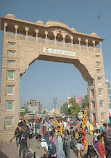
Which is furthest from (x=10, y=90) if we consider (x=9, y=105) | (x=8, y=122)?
(x=8, y=122)

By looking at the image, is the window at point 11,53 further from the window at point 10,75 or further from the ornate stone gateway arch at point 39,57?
the window at point 10,75

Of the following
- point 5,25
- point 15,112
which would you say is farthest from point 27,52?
point 15,112

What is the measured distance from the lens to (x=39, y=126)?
39.5 feet

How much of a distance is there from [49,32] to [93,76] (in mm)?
7361

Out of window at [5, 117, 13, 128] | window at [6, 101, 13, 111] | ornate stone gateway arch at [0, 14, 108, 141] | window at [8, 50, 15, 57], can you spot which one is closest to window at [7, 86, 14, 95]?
ornate stone gateway arch at [0, 14, 108, 141]

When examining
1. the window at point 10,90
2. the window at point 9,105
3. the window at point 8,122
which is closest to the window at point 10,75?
the window at point 10,90

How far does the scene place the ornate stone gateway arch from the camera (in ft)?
36.5

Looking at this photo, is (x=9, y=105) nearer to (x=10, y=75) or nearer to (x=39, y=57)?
(x=10, y=75)

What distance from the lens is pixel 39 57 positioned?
14203 mm

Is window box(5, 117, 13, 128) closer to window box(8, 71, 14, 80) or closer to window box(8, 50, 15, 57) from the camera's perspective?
window box(8, 71, 14, 80)

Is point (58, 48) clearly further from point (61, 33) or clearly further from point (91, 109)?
point (91, 109)

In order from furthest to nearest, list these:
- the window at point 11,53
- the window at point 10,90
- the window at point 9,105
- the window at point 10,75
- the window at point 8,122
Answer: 1. the window at point 11,53
2. the window at point 10,75
3. the window at point 10,90
4. the window at point 9,105
5. the window at point 8,122

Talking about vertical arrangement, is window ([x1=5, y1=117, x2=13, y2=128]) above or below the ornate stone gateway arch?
below

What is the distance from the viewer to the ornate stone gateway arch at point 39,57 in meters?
11.1
